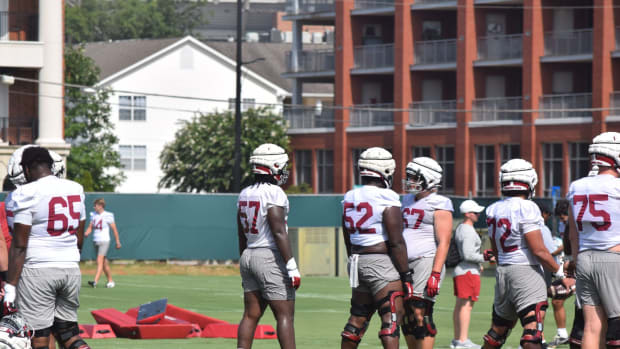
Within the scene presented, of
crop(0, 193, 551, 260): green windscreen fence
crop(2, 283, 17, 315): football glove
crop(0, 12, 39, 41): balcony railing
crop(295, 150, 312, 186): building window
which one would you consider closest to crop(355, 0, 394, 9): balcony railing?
crop(295, 150, 312, 186): building window

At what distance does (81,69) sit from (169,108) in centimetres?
702

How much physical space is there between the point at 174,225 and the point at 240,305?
47.2ft

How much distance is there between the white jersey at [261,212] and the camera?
11898mm

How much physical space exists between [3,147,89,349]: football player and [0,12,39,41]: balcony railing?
1338 inches

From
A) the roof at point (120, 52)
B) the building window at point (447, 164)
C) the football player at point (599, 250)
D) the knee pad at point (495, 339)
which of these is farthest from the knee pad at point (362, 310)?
the roof at point (120, 52)

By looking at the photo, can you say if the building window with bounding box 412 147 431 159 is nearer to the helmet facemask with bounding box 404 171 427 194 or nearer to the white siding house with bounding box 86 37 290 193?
the white siding house with bounding box 86 37 290 193

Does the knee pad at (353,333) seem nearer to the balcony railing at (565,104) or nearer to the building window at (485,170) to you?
the balcony railing at (565,104)

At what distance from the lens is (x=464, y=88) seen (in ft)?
195

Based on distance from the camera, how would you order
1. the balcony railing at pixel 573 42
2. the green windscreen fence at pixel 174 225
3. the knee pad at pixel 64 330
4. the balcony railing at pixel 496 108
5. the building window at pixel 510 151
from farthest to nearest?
1. the balcony railing at pixel 496 108
2. the building window at pixel 510 151
3. the balcony railing at pixel 573 42
4. the green windscreen fence at pixel 174 225
5. the knee pad at pixel 64 330

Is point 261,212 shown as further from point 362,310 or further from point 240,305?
point 240,305

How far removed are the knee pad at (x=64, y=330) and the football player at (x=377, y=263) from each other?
8.29 feet

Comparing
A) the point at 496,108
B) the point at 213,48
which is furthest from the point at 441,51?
the point at 213,48

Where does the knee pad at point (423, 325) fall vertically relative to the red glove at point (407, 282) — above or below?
below

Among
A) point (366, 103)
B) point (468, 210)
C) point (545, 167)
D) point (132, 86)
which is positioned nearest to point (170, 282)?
point (468, 210)
